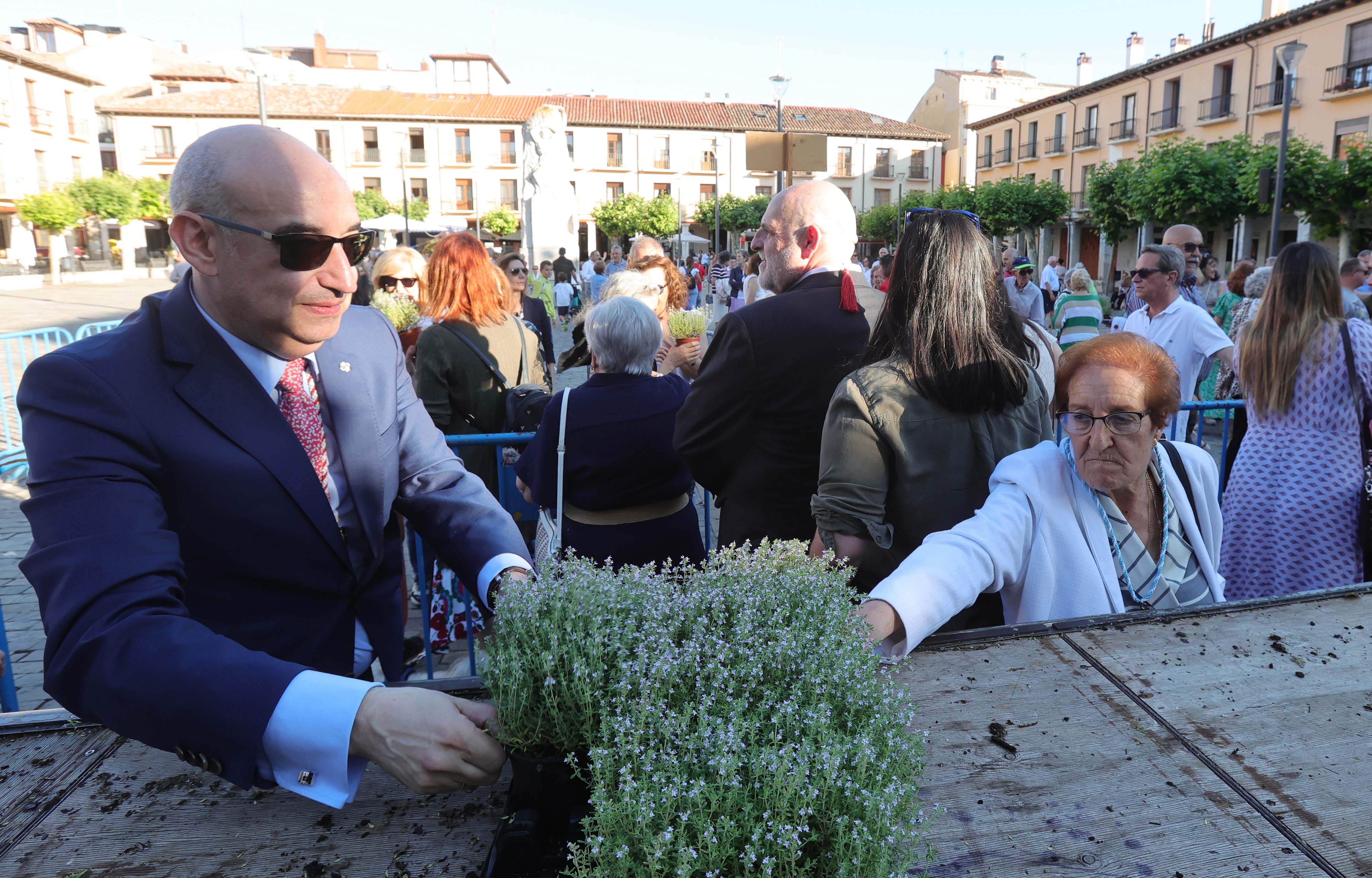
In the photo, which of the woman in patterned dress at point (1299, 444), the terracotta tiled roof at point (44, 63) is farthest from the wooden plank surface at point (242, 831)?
the terracotta tiled roof at point (44, 63)

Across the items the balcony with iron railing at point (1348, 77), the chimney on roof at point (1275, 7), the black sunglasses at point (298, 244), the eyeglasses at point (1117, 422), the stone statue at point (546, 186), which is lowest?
the eyeglasses at point (1117, 422)

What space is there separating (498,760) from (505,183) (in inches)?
2443

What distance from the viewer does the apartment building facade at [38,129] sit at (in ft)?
143

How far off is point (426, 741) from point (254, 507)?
63cm

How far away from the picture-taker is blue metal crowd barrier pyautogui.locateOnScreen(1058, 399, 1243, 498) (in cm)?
440

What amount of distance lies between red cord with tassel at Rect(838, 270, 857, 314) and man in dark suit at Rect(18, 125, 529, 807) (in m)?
1.49

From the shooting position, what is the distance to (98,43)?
59.8 m

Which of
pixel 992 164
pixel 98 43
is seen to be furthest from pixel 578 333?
pixel 98 43

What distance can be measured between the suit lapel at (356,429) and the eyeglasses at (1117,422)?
5.22 ft

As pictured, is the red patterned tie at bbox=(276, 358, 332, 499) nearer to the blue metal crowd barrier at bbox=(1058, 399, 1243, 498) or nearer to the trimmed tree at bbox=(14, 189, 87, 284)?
the blue metal crowd barrier at bbox=(1058, 399, 1243, 498)

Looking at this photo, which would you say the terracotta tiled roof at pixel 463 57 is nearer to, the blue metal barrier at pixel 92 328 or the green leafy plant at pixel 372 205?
the green leafy plant at pixel 372 205

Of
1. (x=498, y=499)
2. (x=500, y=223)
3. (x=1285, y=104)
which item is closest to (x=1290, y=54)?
(x=1285, y=104)

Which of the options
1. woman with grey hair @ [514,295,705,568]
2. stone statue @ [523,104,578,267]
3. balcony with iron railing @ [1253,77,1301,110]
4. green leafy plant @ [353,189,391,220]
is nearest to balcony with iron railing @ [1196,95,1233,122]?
balcony with iron railing @ [1253,77,1301,110]

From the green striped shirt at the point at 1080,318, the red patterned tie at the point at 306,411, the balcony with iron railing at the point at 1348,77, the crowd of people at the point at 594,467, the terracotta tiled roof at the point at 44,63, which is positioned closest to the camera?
the crowd of people at the point at 594,467
